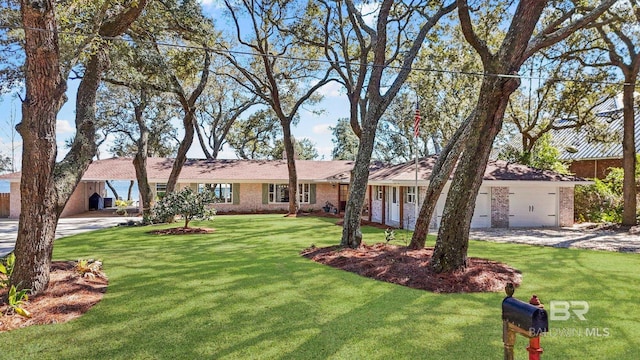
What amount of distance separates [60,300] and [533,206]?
56.9ft

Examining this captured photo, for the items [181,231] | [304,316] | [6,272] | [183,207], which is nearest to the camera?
[304,316]

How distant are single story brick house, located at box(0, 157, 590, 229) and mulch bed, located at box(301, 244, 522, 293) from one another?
13.6 ft

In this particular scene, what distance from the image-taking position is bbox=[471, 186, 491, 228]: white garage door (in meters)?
16.6

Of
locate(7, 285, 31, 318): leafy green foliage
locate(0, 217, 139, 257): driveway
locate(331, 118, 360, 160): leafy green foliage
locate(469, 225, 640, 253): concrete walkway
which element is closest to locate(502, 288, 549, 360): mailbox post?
locate(7, 285, 31, 318): leafy green foliage

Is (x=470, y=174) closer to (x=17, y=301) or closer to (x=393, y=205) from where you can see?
(x=17, y=301)

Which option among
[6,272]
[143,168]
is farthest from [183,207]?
[6,272]

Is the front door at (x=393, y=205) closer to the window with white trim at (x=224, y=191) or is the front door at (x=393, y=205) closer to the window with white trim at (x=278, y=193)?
the window with white trim at (x=278, y=193)

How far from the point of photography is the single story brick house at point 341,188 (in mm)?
16750

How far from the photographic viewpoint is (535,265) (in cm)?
886

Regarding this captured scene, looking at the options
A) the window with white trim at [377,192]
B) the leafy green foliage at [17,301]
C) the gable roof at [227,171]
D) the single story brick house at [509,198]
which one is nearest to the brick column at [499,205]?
the single story brick house at [509,198]

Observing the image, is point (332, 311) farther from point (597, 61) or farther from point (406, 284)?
point (597, 61)

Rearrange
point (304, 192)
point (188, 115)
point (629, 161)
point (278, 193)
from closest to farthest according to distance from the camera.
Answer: point (629, 161) < point (188, 115) < point (278, 193) < point (304, 192)

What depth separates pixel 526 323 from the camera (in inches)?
97.2

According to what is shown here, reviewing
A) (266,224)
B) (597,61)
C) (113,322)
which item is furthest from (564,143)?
(113,322)
